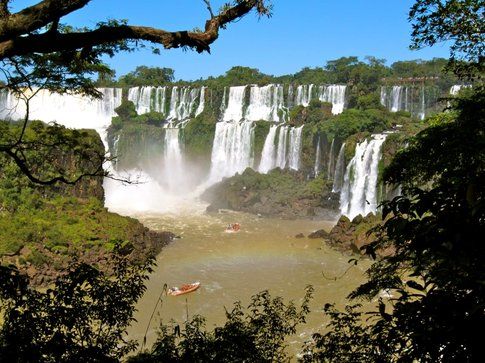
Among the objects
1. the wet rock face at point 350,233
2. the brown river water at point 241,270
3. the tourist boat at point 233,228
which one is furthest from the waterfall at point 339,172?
the tourist boat at point 233,228

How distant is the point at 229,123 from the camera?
3794cm

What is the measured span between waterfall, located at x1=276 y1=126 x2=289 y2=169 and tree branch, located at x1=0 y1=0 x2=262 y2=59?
95.7 feet

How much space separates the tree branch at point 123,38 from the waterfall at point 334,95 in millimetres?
35220

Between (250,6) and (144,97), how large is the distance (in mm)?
41552

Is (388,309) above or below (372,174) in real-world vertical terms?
below

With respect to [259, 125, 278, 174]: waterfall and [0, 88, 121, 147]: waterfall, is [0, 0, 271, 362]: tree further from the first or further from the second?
[0, 88, 121, 147]: waterfall

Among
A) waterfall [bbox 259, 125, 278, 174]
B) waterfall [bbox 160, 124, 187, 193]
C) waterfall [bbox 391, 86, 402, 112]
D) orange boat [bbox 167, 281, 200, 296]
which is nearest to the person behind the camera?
orange boat [bbox 167, 281, 200, 296]

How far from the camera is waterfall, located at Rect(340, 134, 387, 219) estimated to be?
85.1 feet

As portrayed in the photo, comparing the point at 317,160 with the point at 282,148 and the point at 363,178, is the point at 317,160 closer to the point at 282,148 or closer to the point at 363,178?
the point at 282,148

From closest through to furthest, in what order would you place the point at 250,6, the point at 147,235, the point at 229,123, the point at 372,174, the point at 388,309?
the point at 250,6 < the point at 388,309 < the point at 147,235 < the point at 372,174 < the point at 229,123

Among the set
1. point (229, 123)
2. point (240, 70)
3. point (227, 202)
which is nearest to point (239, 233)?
point (227, 202)

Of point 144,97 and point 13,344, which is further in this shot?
point 144,97

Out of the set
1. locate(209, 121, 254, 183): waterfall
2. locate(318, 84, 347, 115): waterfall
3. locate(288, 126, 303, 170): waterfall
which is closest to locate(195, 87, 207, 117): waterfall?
locate(209, 121, 254, 183): waterfall

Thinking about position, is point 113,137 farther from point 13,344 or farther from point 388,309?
point 13,344
